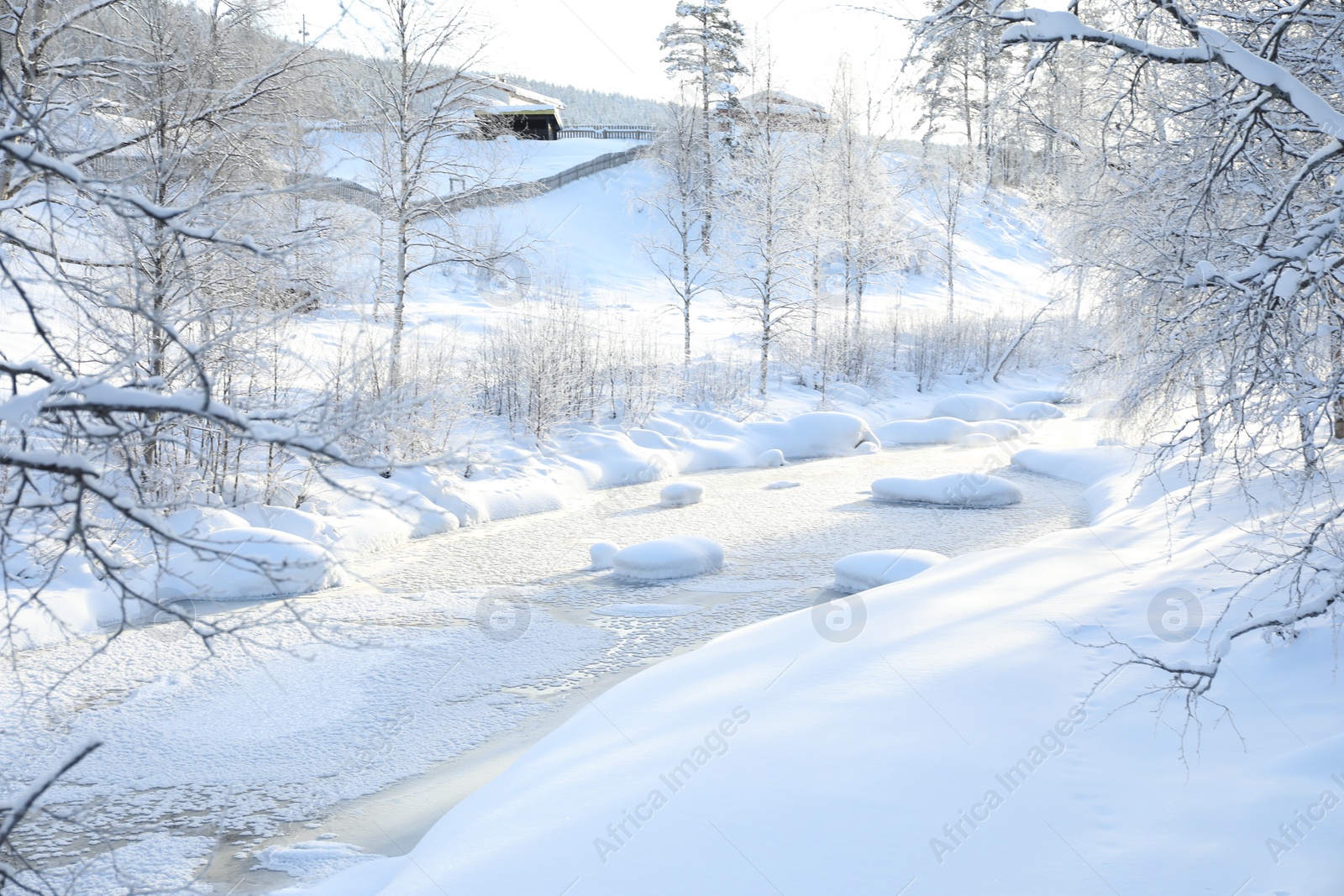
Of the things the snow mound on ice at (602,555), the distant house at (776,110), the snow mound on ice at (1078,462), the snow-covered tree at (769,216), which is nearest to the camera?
the snow mound on ice at (602,555)

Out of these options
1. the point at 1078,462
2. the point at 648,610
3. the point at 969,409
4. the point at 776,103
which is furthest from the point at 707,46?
the point at 648,610

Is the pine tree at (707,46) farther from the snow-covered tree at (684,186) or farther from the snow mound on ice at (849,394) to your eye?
the snow mound on ice at (849,394)

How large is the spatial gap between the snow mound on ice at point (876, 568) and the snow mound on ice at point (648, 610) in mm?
A: 1356

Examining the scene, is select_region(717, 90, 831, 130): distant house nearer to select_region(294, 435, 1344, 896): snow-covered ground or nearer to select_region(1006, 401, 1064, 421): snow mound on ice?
select_region(1006, 401, 1064, 421): snow mound on ice

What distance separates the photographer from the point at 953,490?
39.0ft

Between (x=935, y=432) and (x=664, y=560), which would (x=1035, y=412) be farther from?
(x=664, y=560)

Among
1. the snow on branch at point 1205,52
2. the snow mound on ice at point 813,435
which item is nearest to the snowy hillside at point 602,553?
the snow on branch at point 1205,52

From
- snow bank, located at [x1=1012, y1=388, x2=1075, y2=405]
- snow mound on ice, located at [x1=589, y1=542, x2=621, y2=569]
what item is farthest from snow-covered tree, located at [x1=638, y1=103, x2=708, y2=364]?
snow mound on ice, located at [x1=589, y1=542, x2=621, y2=569]

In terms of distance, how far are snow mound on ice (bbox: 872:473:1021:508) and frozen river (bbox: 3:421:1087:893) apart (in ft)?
2.30

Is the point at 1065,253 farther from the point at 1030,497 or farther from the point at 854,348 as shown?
the point at 854,348

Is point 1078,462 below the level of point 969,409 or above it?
below

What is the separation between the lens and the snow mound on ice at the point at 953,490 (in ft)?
38.5

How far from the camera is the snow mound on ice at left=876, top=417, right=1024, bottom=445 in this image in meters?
17.8

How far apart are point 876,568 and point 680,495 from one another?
4350mm
